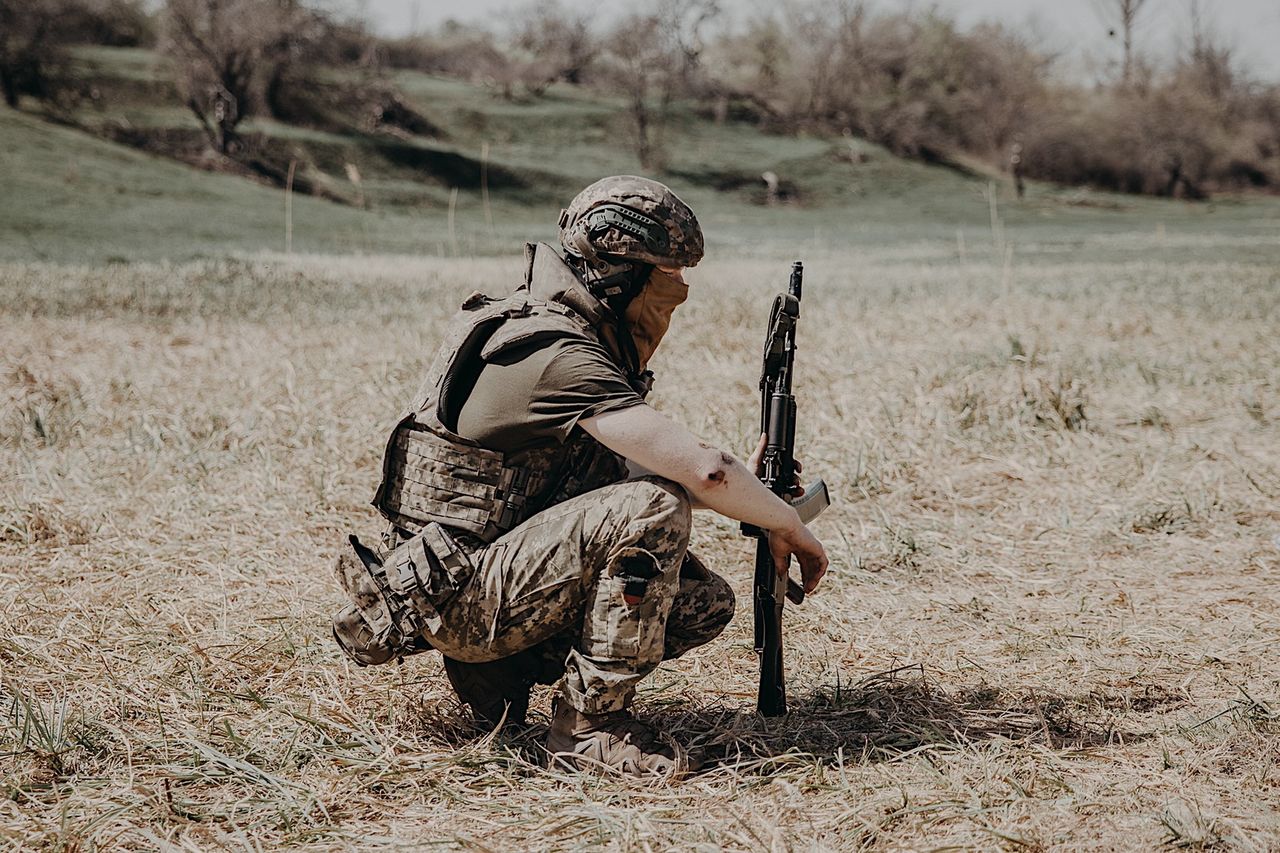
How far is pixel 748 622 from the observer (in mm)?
4043

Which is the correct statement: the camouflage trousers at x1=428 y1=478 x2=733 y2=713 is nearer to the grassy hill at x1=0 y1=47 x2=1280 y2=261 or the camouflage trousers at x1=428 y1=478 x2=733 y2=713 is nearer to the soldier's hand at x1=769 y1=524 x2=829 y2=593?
the soldier's hand at x1=769 y1=524 x2=829 y2=593

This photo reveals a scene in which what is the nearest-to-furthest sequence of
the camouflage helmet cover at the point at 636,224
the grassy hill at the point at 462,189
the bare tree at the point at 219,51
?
the camouflage helmet cover at the point at 636,224
the grassy hill at the point at 462,189
the bare tree at the point at 219,51

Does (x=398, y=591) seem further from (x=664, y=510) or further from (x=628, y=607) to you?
(x=664, y=510)

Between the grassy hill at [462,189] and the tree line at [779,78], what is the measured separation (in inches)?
50.1

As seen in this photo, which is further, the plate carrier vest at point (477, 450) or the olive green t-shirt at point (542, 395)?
the plate carrier vest at point (477, 450)

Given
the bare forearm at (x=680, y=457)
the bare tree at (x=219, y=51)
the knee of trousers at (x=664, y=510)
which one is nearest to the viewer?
the bare forearm at (x=680, y=457)

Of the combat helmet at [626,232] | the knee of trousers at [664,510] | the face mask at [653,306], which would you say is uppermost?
the combat helmet at [626,232]

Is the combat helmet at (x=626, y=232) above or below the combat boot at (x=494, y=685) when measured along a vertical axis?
above

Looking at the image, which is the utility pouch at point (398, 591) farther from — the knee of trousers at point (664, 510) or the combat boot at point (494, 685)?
the knee of trousers at point (664, 510)

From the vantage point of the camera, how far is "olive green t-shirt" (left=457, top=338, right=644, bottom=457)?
267 cm

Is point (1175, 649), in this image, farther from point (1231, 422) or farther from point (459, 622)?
point (1231, 422)

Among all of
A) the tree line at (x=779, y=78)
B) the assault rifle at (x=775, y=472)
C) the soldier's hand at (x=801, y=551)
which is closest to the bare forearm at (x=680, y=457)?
the soldier's hand at (x=801, y=551)

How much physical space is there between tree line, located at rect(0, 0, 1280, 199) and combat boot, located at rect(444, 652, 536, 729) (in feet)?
106

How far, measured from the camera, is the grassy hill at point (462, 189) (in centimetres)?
2103
